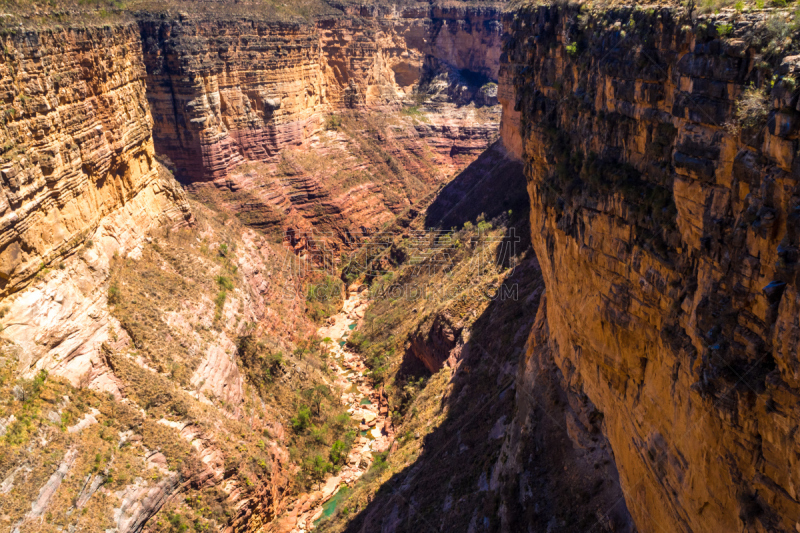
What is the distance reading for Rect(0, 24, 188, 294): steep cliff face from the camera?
2458 centimetres

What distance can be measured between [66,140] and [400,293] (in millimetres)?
31573

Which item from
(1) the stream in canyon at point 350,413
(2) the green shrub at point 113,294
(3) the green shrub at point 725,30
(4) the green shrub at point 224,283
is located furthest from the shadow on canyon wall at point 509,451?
(2) the green shrub at point 113,294

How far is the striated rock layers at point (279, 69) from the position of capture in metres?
55.9

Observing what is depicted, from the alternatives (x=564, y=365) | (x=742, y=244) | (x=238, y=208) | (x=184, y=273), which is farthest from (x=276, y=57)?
(x=742, y=244)

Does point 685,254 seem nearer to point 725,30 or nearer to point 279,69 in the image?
point 725,30

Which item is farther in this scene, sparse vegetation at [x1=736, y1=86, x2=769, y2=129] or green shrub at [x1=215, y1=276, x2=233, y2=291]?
green shrub at [x1=215, y1=276, x2=233, y2=291]

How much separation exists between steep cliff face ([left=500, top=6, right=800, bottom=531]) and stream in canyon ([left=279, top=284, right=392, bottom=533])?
20.4 m

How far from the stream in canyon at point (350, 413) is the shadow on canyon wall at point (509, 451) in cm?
438

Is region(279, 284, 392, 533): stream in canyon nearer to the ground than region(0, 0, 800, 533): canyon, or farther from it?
nearer to the ground

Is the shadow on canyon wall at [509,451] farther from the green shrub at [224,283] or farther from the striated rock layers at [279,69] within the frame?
the striated rock layers at [279,69]

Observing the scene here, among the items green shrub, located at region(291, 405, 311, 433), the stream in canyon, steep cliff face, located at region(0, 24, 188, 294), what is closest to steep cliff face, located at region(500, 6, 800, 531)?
the stream in canyon

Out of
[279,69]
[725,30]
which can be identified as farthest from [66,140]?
[279,69]

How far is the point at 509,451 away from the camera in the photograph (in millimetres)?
23938

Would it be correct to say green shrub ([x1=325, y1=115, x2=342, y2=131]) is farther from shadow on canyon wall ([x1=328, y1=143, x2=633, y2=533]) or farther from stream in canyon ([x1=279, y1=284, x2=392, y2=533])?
shadow on canyon wall ([x1=328, y1=143, x2=633, y2=533])
